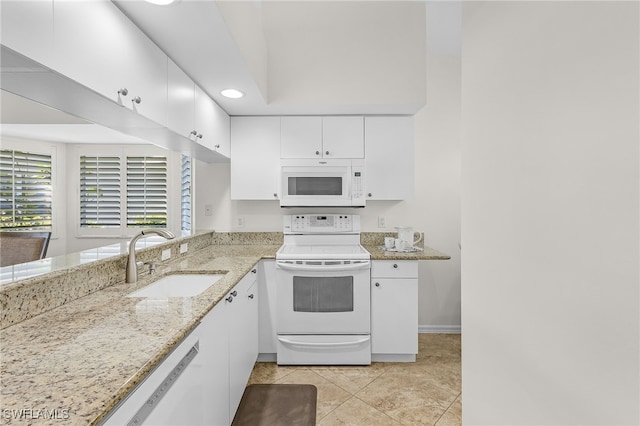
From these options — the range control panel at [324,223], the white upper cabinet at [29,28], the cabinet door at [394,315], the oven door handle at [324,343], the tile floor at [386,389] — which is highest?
the white upper cabinet at [29,28]

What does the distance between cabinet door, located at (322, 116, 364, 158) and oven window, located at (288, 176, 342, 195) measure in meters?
0.21

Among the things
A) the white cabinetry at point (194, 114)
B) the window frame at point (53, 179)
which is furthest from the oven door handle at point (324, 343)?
the window frame at point (53, 179)

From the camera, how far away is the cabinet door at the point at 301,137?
9.14 feet

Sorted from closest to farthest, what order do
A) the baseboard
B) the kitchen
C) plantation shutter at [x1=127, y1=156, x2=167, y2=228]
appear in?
the kitchen → plantation shutter at [x1=127, y1=156, x2=167, y2=228] → the baseboard

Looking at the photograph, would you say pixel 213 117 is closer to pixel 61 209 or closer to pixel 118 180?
pixel 118 180

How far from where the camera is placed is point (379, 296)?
255 centimetres

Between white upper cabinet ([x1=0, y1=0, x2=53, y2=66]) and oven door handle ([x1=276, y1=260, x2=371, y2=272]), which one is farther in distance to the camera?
oven door handle ([x1=276, y1=260, x2=371, y2=272])

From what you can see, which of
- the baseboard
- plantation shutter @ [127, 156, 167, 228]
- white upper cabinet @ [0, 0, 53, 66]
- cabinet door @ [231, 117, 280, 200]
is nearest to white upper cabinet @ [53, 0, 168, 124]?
white upper cabinet @ [0, 0, 53, 66]

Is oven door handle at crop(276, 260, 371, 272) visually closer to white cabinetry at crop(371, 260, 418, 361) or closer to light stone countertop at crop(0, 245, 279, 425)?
white cabinetry at crop(371, 260, 418, 361)

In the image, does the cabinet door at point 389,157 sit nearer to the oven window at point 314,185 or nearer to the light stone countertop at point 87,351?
the oven window at point 314,185

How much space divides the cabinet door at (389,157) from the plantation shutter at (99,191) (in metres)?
1.85

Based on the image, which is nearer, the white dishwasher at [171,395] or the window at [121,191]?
the white dishwasher at [171,395]

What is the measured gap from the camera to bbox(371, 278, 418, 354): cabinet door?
2545 mm

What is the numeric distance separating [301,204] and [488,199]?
7.20ft
